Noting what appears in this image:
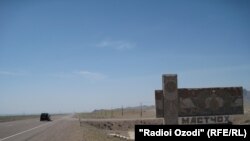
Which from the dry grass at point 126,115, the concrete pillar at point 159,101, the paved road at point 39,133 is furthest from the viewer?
the dry grass at point 126,115

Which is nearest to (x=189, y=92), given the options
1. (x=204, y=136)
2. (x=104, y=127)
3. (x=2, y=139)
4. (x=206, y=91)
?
(x=206, y=91)

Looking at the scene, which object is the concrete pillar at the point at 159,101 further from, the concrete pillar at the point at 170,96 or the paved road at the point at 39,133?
the paved road at the point at 39,133

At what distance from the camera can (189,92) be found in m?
21.2

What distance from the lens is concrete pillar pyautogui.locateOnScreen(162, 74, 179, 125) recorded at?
20.4 metres

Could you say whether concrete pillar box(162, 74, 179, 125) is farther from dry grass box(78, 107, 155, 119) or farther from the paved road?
dry grass box(78, 107, 155, 119)

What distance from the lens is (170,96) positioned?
809 inches

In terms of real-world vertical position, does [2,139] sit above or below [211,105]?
below

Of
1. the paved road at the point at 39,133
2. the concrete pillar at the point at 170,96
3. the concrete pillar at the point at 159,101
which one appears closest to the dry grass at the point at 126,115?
the paved road at the point at 39,133

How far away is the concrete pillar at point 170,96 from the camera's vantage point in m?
20.4

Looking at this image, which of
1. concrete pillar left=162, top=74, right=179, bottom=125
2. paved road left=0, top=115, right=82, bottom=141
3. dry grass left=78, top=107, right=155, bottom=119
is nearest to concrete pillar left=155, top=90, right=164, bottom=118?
concrete pillar left=162, top=74, right=179, bottom=125

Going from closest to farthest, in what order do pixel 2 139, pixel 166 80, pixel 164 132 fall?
pixel 164 132 < pixel 166 80 < pixel 2 139

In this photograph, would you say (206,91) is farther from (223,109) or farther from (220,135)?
(220,135)

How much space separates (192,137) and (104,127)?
175ft

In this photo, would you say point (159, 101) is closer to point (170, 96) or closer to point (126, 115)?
point (170, 96)
